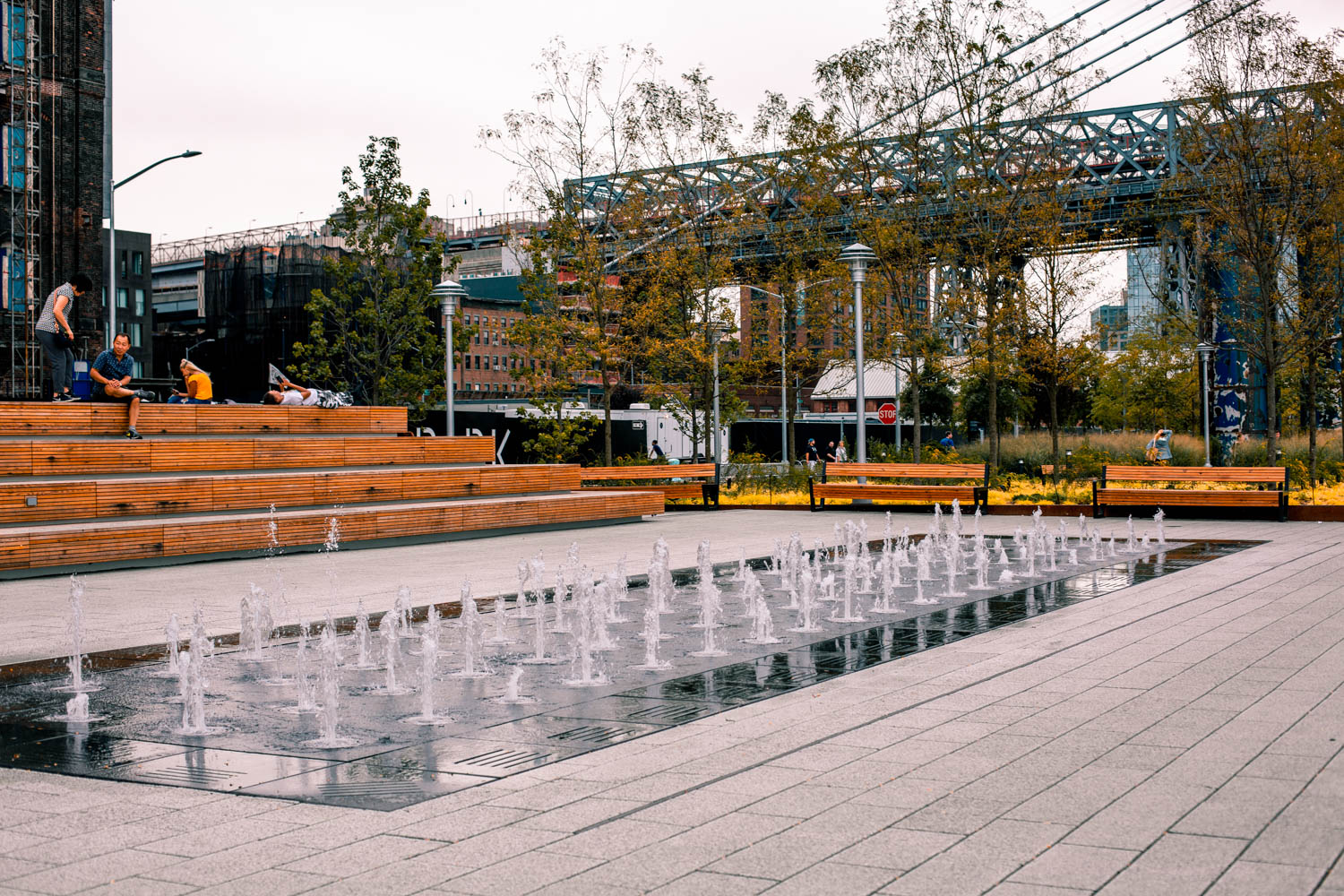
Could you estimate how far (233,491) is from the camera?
18.2 m

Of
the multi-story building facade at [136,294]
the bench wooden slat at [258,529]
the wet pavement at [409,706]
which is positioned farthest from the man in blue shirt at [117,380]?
the multi-story building facade at [136,294]

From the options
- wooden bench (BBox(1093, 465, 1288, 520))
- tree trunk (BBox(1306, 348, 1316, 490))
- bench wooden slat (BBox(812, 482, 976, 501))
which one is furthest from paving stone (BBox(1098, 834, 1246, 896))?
tree trunk (BBox(1306, 348, 1316, 490))

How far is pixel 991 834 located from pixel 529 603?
790 cm

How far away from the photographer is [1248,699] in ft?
24.9

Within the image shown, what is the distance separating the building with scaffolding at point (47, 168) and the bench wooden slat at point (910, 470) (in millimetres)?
24628

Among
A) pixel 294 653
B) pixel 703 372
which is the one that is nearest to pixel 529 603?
pixel 294 653

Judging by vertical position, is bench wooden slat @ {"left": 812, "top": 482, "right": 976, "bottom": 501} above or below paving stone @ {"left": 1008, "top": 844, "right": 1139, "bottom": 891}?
above

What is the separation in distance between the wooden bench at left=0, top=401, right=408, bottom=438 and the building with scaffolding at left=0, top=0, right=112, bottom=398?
19.5 metres

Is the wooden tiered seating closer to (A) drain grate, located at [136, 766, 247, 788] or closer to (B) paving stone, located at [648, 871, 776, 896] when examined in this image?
(A) drain grate, located at [136, 766, 247, 788]

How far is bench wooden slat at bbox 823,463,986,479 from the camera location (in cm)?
2684

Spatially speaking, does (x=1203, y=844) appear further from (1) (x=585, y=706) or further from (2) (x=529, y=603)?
(2) (x=529, y=603)

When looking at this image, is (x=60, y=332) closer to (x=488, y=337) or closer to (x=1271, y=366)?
(x=1271, y=366)

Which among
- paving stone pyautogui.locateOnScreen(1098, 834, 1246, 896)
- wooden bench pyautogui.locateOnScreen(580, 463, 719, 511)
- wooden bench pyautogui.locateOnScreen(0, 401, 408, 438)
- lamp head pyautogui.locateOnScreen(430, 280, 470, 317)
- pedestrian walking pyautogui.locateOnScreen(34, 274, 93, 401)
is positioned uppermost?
lamp head pyautogui.locateOnScreen(430, 280, 470, 317)

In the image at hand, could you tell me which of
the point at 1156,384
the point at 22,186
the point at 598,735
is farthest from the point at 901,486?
the point at 1156,384
